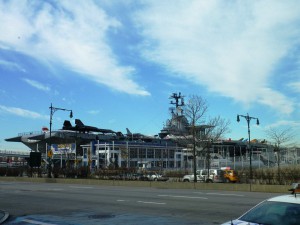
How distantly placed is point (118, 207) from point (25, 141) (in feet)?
426

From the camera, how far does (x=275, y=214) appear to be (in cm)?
612

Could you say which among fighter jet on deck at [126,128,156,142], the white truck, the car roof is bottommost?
the white truck

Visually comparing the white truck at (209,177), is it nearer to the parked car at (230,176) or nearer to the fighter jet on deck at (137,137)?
the parked car at (230,176)

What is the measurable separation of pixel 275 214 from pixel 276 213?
3 cm

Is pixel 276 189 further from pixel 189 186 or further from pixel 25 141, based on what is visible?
pixel 25 141

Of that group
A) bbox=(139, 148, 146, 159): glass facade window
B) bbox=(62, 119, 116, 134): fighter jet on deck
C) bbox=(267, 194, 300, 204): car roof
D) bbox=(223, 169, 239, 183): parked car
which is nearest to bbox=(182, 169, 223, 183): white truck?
bbox=(223, 169, 239, 183): parked car

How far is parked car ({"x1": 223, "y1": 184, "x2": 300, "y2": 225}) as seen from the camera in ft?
19.4

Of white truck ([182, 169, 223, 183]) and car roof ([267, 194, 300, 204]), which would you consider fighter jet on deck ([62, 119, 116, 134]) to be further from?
car roof ([267, 194, 300, 204])

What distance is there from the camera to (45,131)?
391ft

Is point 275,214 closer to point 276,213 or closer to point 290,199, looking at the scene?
point 276,213

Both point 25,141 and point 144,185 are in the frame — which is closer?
point 144,185

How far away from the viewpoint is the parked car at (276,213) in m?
5.92

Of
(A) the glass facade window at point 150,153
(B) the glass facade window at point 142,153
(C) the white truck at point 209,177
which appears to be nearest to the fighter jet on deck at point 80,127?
(A) the glass facade window at point 150,153

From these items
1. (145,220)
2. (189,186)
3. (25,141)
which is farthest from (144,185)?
(25,141)
